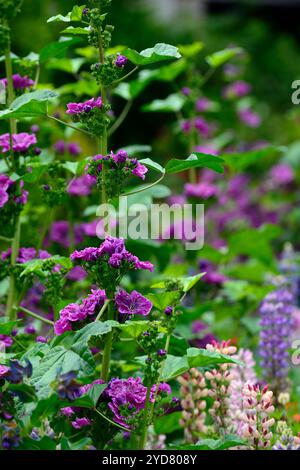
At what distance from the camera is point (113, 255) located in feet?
5.76

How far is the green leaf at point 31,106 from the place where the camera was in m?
1.82

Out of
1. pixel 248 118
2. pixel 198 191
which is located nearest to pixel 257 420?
pixel 198 191

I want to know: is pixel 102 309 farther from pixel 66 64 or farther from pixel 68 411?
pixel 66 64

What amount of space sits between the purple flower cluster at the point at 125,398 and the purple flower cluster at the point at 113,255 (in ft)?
0.91

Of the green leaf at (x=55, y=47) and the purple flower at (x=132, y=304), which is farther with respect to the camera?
the green leaf at (x=55, y=47)

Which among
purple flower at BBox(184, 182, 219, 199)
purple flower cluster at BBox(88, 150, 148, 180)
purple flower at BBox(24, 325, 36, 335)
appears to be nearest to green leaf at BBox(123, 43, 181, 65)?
purple flower cluster at BBox(88, 150, 148, 180)

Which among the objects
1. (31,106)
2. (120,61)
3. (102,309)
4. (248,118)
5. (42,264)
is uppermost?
(248,118)

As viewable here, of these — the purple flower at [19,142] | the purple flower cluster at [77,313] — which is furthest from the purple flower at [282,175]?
the purple flower cluster at [77,313]

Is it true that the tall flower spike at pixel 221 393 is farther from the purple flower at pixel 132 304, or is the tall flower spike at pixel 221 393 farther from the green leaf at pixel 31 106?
the green leaf at pixel 31 106

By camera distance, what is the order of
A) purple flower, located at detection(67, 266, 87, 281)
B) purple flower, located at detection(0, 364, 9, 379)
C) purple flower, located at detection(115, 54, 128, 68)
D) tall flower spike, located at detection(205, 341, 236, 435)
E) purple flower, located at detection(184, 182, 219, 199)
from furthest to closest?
purple flower, located at detection(184, 182, 219, 199), purple flower, located at detection(67, 266, 87, 281), tall flower spike, located at detection(205, 341, 236, 435), purple flower, located at detection(115, 54, 128, 68), purple flower, located at detection(0, 364, 9, 379)

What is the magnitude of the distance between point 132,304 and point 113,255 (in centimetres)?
15

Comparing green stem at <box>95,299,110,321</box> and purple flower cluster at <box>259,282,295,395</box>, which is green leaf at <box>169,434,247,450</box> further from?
purple flower cluster at <box>259,282,295,395</box>

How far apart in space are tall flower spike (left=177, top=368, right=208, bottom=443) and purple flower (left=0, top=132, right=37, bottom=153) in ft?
2.67

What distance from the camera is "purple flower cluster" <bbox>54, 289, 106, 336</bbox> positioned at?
1.81 metres
